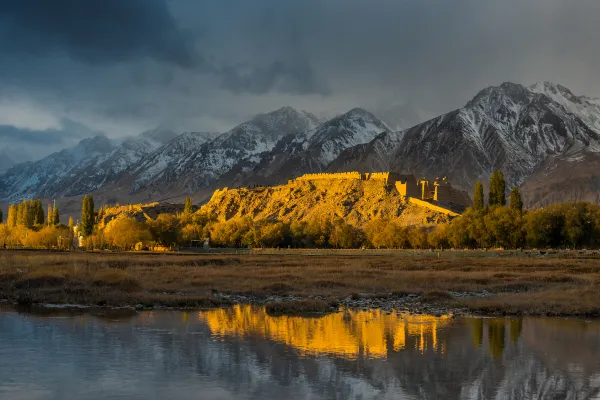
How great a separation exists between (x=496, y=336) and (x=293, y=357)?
10215mm

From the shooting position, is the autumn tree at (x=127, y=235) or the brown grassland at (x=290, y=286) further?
the autumn tree at (x=127, y=235)

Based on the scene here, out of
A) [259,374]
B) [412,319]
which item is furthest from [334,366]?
[412,319]

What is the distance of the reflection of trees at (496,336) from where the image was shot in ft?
87.0

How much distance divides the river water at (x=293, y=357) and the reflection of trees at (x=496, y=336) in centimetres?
5

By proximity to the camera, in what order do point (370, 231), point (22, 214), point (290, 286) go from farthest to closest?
point (22, 214) < point (370, 231) < point (290, 286)

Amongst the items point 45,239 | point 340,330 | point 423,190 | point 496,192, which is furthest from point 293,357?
point 423,190

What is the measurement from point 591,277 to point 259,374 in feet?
141

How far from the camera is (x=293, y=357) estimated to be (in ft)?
81.7

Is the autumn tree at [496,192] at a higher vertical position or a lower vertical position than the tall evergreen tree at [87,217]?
higher

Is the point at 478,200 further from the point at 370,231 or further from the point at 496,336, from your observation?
the point at 496,336

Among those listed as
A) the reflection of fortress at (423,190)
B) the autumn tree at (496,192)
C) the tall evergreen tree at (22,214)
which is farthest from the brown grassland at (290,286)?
the reflection of fortress at (423,190)

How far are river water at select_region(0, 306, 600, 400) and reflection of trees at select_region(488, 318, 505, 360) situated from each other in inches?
1.8

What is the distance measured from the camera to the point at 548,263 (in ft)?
243

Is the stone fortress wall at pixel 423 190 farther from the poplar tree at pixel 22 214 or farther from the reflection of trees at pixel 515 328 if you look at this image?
the reflection of trees at pixel 515 328
